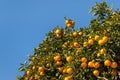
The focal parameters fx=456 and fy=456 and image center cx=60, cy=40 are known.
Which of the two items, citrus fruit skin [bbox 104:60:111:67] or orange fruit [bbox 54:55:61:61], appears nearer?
citrus fruit skin [bbox 104:60:111:67]

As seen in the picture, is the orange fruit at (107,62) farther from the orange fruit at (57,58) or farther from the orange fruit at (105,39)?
the orange fruit at (57,58)

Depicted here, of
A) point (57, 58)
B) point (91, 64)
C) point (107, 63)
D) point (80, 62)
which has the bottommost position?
point (107, 63)

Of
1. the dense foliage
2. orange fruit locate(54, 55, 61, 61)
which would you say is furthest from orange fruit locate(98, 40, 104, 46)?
orange fruit locate(54, 55, 61, 61)

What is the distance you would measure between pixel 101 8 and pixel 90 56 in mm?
2761

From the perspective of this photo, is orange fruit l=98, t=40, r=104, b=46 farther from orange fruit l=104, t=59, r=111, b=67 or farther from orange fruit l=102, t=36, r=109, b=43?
orange fruit l=104, t=59, r=111, b=67

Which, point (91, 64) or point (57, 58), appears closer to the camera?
Answer: point (91, 64)

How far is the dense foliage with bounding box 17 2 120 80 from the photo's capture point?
1130 cm

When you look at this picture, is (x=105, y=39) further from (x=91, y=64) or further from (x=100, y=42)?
(x=91, y=64)

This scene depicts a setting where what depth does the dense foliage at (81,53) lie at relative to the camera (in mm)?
11305

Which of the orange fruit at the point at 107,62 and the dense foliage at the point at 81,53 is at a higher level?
the dense foliage at the point at 81,53

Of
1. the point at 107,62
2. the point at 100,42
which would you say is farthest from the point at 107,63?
the point at 100,42

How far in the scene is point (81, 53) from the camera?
38.3ft

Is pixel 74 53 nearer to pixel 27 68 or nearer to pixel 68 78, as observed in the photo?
pixel 68 78

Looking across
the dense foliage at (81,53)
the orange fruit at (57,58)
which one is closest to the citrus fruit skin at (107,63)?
the dense foliage at (81,53)
